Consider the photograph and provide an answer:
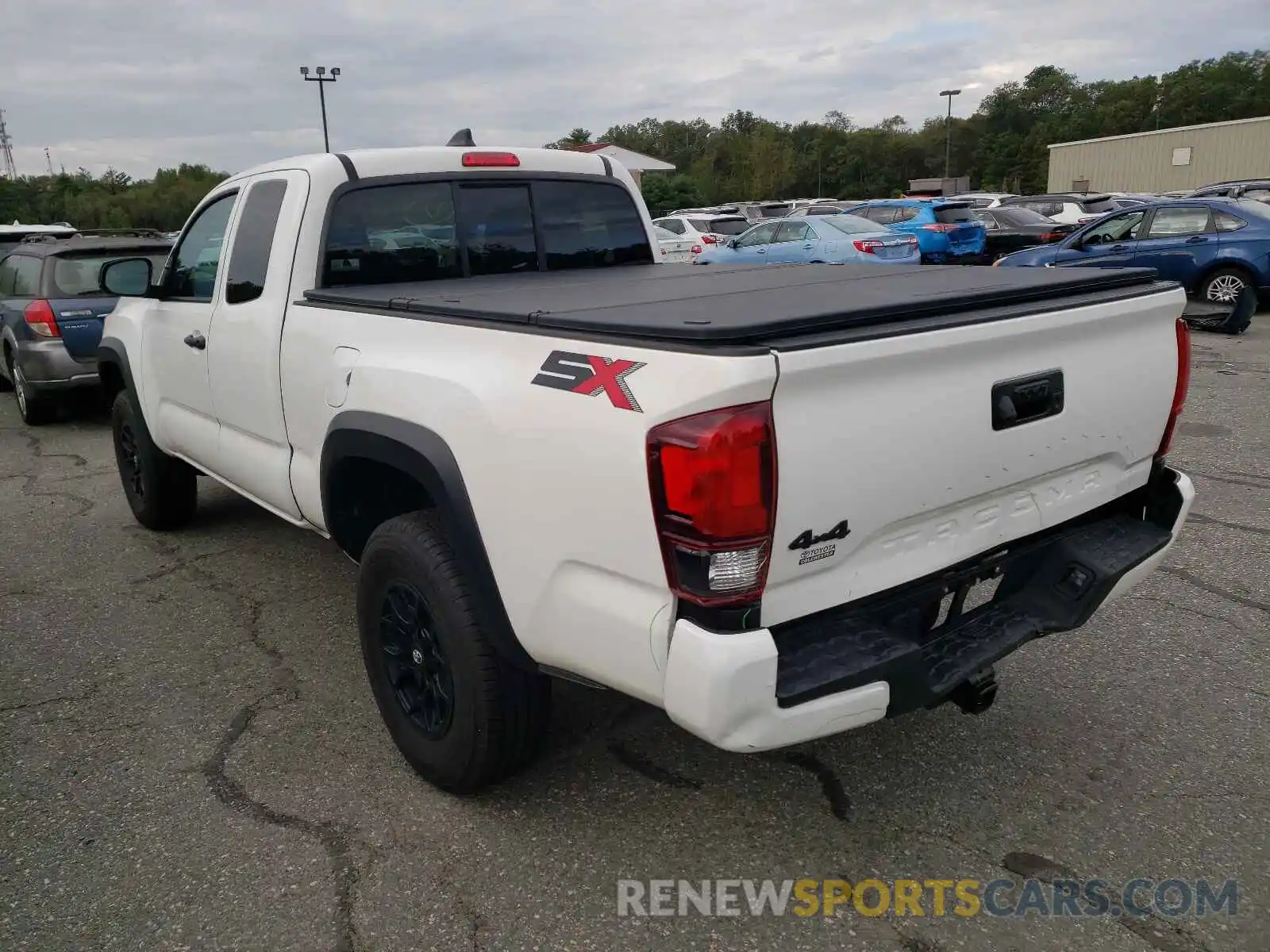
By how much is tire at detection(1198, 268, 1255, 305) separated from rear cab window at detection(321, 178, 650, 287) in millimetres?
10295

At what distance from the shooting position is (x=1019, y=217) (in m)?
→ 19.9

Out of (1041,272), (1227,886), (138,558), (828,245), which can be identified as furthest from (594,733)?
A: (828,245)

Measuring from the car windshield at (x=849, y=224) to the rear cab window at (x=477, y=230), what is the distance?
12008 millimetres

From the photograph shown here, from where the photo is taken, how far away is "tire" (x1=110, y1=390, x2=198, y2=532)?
5305 mm

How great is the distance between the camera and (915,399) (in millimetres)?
2285

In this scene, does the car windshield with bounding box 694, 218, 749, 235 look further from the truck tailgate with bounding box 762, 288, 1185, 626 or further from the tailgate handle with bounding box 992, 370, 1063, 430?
the tailgate handle with bounding box 992, 370, 1063, 430

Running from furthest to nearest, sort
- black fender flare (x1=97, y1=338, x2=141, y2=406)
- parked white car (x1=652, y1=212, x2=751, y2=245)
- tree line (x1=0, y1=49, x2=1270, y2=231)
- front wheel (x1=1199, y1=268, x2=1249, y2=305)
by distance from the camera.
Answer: tree line (x1=0, y1=49, x2=1270, y2=231)
parked white car (x1=652, y1=212, x2=751, y2=245)
front wheel (x1=1199, y1=268, x2=1249, y2=305)
black fender flare (x1=97, y1=338, x2=141, y2=406)

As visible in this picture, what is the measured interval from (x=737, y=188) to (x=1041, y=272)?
282 ft

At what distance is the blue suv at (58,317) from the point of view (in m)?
8.67

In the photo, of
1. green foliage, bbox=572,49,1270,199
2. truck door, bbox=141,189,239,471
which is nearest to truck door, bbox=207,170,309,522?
truck door, bbox=141,189,239,471

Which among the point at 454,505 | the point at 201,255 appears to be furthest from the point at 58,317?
the point at 454,505

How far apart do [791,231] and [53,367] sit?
38.8 feet

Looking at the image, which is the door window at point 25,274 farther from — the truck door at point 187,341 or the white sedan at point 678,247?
the white sedan at point 678,247

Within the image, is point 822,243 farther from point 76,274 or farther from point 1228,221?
point 76,274
